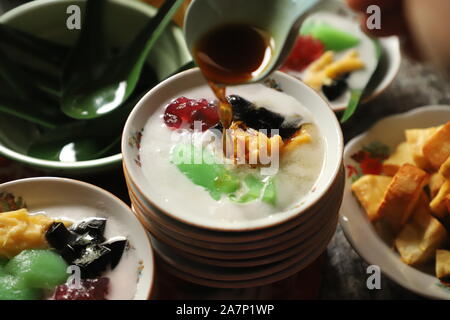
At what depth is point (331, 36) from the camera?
163cm

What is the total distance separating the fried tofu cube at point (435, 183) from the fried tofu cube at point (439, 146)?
0.07ft

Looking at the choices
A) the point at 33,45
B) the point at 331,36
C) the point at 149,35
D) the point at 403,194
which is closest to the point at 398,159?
the point at 403,194

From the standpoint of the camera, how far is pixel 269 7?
36.7 inches

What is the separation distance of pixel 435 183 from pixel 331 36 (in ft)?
2.12

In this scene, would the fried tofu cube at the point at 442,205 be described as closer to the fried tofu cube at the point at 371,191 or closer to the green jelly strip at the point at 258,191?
the fried tofu cube at the point at 371,191

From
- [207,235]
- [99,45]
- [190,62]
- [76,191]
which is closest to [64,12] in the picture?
→ [99,45]

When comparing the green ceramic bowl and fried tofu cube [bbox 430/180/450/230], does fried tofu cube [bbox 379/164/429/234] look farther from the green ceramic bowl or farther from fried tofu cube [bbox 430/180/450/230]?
the green ceramic bowl

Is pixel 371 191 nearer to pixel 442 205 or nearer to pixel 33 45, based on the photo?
pixel 442 205

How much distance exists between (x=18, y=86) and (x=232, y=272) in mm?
674

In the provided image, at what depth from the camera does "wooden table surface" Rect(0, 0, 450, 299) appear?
1118 mm

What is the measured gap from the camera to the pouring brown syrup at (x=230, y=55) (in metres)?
0.90

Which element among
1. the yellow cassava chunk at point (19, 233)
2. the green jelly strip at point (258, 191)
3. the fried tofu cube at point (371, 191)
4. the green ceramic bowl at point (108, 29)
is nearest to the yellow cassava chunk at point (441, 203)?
the fried tofu cube at point (371, 191)

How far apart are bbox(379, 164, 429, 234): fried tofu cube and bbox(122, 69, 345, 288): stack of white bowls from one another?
19cm
